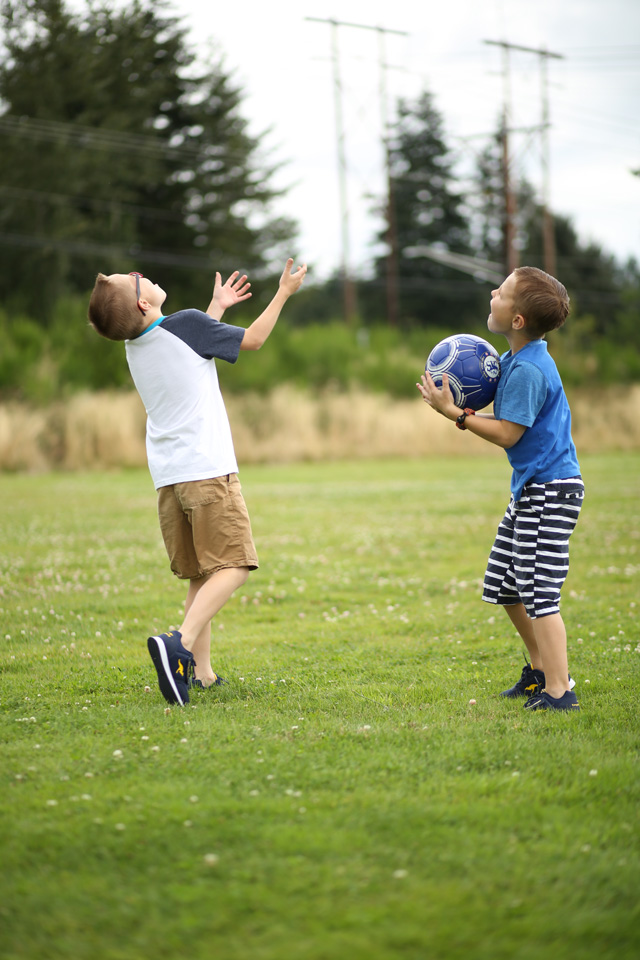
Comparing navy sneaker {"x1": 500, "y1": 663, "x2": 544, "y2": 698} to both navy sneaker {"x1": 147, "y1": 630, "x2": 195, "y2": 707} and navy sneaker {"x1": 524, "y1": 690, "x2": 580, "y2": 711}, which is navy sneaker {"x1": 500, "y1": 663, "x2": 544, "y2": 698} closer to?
navy sneaker {"x1": 524, "y1": 690, "x2": 580, "y2": 711}

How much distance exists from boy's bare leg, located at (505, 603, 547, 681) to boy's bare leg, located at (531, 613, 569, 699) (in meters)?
0.30

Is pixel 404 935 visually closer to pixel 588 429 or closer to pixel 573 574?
pixel 573 574

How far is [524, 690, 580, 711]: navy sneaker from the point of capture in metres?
4.41

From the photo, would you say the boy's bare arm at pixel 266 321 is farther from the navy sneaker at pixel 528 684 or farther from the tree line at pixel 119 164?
the tree line at pixel 119 164

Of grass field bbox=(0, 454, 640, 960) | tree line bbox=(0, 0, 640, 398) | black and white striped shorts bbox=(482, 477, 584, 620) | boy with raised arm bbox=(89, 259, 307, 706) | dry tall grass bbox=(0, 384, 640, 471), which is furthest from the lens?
tree line bbox=(0, 0, 640, 398)

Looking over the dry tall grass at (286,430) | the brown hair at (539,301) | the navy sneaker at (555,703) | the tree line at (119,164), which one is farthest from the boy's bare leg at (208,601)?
the tree line at (119,164)

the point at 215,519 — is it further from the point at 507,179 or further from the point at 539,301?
the point at 507,179

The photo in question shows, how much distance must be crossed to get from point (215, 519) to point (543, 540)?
5.44 ft

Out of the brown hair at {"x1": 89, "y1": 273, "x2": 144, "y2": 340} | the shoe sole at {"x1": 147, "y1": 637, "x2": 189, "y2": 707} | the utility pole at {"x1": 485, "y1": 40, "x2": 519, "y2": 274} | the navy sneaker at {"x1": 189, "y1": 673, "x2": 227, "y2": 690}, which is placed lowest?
the navy sneaker at {"x1": 189, "y1": 673, "x2": 227, "y2": 690}

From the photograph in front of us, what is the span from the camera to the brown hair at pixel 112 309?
14.9 ft

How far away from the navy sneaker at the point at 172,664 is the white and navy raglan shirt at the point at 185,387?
0.84 m

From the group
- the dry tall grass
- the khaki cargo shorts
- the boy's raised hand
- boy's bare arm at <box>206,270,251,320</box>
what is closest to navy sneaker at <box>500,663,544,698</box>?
the khaki cargo shorts

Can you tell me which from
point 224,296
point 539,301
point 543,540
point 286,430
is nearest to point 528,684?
point 543,540

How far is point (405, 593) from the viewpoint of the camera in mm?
7824
